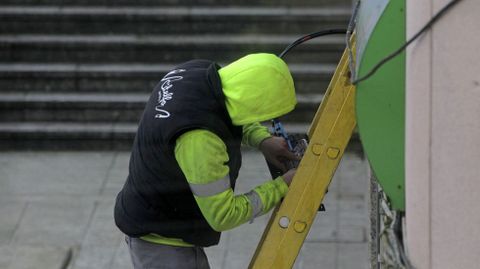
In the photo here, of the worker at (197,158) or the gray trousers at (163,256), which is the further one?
the gray trousers at (163,256)

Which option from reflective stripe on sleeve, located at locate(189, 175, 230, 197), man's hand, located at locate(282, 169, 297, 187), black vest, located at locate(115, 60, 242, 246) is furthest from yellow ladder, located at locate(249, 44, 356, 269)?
black vest, located at locate(115, 60, 242, 246)

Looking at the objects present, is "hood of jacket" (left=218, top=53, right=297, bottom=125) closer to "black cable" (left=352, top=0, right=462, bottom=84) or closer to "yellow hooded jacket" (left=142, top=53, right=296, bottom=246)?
"yellow hooded jacket" (left=142, top=53, right=296, bottom=246)

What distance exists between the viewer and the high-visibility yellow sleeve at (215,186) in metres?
3.55

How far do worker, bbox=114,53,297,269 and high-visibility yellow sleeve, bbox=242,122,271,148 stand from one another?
0.02 meters

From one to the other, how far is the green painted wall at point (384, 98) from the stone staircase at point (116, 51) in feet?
17.9

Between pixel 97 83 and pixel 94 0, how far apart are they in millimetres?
852

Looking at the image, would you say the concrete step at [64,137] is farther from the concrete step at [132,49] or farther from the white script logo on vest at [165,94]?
the white script logo on vest at [165,94]

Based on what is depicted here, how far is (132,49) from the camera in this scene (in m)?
8.77

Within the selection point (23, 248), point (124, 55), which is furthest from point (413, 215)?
point (124, 55)

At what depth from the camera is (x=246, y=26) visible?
8.79 m

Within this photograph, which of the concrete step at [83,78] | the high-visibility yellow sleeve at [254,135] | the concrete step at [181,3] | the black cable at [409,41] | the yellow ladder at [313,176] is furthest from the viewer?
the concrete step at [181,3]

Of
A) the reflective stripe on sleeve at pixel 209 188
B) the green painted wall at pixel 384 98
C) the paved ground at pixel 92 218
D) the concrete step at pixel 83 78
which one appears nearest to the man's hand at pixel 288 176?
the reflective stripe on sleeve at pixel 209 188

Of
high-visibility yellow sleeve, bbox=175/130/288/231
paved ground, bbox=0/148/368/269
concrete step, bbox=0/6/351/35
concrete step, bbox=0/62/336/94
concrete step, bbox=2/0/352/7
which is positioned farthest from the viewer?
concrete step, bbox=2/0/352/7

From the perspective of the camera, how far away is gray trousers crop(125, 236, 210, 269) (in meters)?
3.96
